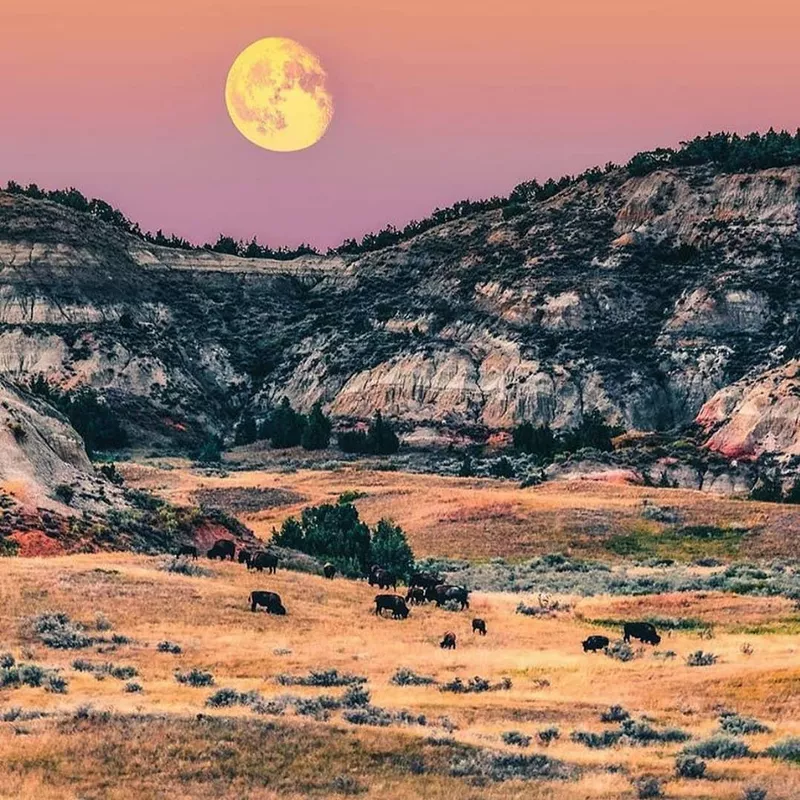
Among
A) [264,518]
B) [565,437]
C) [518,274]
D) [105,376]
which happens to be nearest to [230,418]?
[105,376]

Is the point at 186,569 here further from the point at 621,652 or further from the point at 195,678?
the point at 621,652

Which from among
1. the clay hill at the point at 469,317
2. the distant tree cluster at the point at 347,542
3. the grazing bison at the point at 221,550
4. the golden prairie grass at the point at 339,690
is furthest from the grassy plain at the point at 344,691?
the clay hill at the point at 469,317

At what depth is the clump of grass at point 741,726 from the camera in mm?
27875

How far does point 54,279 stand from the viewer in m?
154

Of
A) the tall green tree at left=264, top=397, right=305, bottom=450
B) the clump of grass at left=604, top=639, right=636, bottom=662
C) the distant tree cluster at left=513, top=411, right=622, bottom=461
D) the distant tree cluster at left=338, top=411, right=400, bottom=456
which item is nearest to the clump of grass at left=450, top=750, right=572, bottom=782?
the clump of grass at left=604, top=639, right=636, bottom=662

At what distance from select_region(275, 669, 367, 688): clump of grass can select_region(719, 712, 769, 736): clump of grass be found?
9155 millimetres

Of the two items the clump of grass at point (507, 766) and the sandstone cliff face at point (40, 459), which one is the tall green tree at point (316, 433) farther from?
the clump of grass at point (507, 766)

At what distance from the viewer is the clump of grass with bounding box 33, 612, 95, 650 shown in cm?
3585

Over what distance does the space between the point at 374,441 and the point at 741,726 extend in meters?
96.3

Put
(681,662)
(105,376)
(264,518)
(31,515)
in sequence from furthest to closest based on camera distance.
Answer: (105,376) → (264,518) → (31,515) → (681,662)

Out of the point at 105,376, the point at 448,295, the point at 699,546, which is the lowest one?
the point at 699,546

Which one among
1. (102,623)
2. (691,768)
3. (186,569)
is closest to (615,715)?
(691,768)

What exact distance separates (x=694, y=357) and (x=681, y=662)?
96481 millimetres

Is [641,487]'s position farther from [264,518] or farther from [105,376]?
[105,376]
